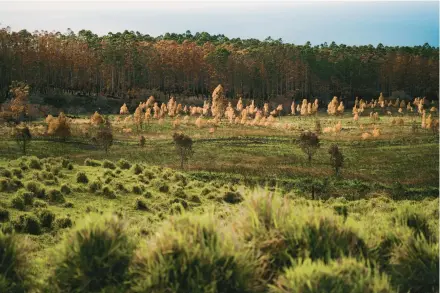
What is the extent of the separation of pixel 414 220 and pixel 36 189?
23.2 m

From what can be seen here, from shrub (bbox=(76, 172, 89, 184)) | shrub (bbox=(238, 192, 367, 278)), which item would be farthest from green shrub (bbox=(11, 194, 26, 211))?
shrub (bbox=(238, 192, 367, 278))

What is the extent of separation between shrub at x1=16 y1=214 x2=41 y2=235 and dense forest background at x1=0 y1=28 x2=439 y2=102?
4075 inches

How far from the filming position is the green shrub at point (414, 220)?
888 centimetres

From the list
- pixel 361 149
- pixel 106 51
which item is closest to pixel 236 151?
pixel 361 149

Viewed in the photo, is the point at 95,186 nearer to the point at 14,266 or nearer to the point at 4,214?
the point at 4,214

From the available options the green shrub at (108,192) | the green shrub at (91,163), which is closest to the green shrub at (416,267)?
the green shrub at (108,192)

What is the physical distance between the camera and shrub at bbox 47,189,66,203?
89.7 ft

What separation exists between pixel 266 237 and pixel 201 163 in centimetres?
4797

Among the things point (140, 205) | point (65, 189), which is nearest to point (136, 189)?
point (140, 205)

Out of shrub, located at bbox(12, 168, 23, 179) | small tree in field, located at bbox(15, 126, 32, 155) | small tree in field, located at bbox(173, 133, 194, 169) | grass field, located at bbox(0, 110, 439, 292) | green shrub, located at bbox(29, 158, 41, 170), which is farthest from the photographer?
small tree in field, located at bbox(15, 126, 32, 155)

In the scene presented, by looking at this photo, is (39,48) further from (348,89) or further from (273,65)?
(348,89)

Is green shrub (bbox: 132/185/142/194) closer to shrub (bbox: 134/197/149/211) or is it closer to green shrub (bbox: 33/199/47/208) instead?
shrub (bbox: 134/197/149/211)

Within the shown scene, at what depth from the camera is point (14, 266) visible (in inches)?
348

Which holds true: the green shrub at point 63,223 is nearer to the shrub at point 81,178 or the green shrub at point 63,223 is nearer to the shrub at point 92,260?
the shrub at point 81,178
